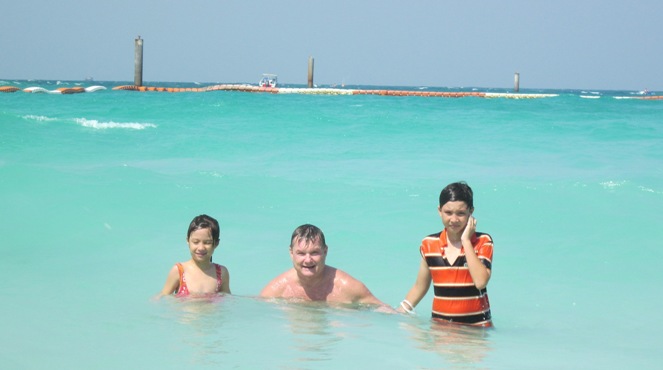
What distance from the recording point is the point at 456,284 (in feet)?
14.4

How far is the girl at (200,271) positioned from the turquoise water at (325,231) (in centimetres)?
16

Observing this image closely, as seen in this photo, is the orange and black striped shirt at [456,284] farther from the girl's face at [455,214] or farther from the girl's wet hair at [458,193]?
the girl's wet hair at [458,193]

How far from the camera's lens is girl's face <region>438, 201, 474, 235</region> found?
426cm

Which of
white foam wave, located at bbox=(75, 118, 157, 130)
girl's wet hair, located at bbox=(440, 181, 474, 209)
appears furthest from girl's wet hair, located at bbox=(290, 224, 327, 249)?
white foam wave, located at bbox=(75, 118, 157, 130)

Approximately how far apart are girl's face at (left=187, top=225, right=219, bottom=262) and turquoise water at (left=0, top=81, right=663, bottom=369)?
0.33 m

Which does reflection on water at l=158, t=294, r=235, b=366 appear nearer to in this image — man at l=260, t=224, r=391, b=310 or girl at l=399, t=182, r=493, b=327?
man at l=260, t=224, r=391, b=310

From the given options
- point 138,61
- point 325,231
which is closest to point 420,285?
point 325,231

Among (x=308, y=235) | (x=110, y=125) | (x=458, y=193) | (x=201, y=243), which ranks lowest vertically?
(x=201, y=243)

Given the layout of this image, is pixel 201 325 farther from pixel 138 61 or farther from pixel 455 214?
pixel 138 61

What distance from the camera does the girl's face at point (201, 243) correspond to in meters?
5.01

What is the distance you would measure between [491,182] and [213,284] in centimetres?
666

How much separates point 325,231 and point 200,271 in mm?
3434

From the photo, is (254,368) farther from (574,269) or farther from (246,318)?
(574,269)

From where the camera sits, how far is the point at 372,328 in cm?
454
